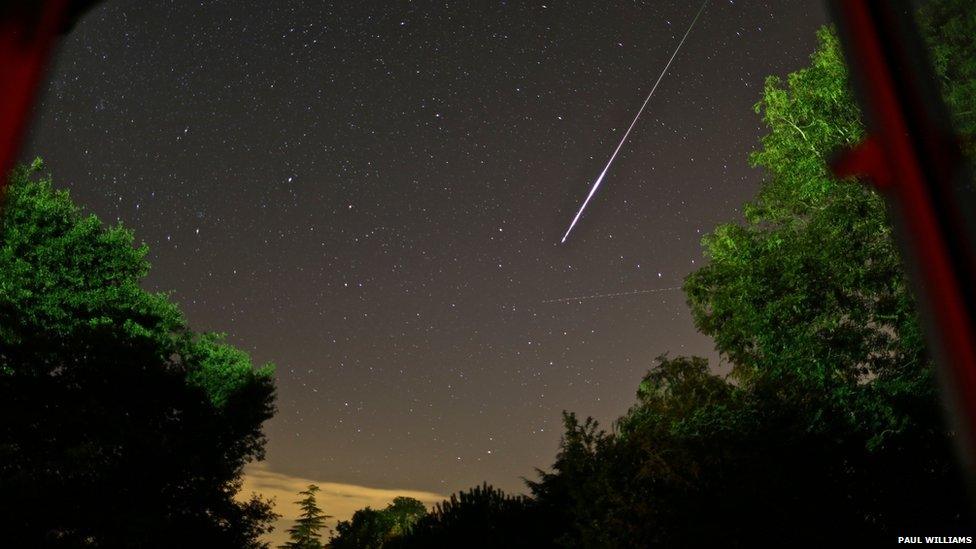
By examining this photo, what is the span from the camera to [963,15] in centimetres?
150

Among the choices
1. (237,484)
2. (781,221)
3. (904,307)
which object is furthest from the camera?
(237,484)

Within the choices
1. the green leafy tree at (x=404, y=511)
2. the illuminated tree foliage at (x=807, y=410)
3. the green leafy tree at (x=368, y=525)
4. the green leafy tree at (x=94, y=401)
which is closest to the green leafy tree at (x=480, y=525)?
the illuminated tree foliage at (x=807, y=410)

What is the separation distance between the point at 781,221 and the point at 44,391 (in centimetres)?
2386

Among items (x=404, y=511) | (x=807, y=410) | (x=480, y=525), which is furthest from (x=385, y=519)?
(x=807, y=410)

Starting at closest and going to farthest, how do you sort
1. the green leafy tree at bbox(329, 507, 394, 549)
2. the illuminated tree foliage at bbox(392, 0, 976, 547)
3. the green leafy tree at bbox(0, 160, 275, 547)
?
1. the illuminated tree foliage at bbox(392, 0, 976, 547)
2. the green leafy tree at bbox(0, 160, 275, 547)
3. the green leafy tree at bbox(329, 507, 394, 549)

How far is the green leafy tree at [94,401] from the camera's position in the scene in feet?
63.5

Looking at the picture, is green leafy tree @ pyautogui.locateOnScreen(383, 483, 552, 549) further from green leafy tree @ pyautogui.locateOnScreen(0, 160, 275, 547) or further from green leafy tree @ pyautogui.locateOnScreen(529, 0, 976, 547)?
green leafy tree @ pyautogui.locateOnScreen(0, 160, 275, 547)

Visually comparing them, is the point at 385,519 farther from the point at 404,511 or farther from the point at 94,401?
the point at 94,401

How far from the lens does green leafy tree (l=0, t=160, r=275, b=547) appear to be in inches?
762

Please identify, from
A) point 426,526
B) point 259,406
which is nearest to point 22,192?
point 259,406

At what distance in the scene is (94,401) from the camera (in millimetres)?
20891

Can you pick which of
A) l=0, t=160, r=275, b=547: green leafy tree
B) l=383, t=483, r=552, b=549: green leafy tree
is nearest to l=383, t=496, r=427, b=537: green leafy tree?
l=0, t=160, r=275, b=547: green leafy tree

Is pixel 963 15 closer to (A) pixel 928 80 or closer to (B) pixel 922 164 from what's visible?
(A) pixel 928 80

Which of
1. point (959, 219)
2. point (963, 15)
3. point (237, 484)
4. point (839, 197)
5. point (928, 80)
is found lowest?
point (959, 219)
